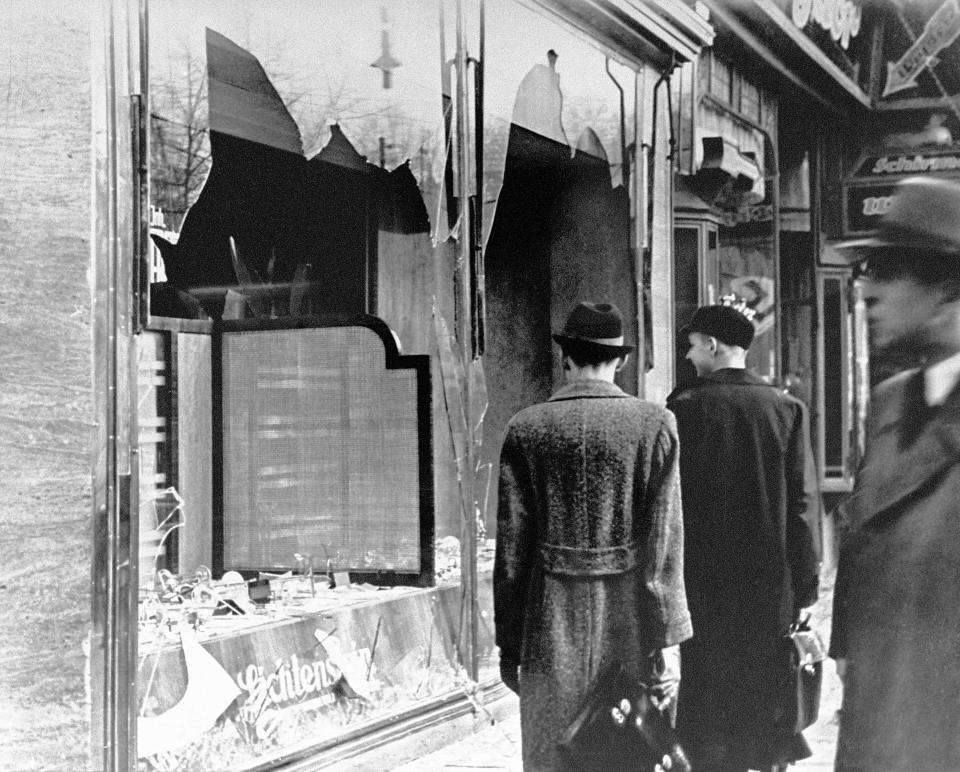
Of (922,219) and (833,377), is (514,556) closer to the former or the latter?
(833,377)

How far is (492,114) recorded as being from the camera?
5.80m

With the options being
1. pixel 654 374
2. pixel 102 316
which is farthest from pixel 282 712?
pixel 654 374

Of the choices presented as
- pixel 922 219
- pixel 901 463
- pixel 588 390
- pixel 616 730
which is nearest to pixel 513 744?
pixel 616 730

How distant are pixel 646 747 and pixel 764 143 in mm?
2850

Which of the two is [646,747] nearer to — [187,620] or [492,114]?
[187,620]

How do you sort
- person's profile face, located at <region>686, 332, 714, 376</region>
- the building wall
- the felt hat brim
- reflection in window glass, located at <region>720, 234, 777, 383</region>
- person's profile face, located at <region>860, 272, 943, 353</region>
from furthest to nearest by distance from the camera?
reflection in window glass, located at <region>720, 234, 777, 383</region> → person's profile face, located at <region>686, 332, 714, 376</region> → the felt hat brim → person's profile face, located at <region>860, 272, 943, 353</region> → the building wall

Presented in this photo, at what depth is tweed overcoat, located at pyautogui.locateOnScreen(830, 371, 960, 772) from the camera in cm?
401

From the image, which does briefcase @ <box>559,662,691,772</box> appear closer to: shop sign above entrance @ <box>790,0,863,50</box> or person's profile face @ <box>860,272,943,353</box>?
person's profile face @ <box>860,272,943,353</box>

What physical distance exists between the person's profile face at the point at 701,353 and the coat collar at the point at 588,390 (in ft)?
2.97

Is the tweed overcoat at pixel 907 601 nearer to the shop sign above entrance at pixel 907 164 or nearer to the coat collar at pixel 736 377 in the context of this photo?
the coat collar at pixel 736 377

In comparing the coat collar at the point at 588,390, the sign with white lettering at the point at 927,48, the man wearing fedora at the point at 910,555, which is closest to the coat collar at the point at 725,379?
the coat collar at the point at 588,390

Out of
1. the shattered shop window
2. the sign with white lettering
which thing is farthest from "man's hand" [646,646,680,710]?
the sign with white lettering

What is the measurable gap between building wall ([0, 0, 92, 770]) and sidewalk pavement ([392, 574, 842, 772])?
1641mm

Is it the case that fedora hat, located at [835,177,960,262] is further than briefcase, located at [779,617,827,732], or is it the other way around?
briefcase, located at [779,617,827,732]
